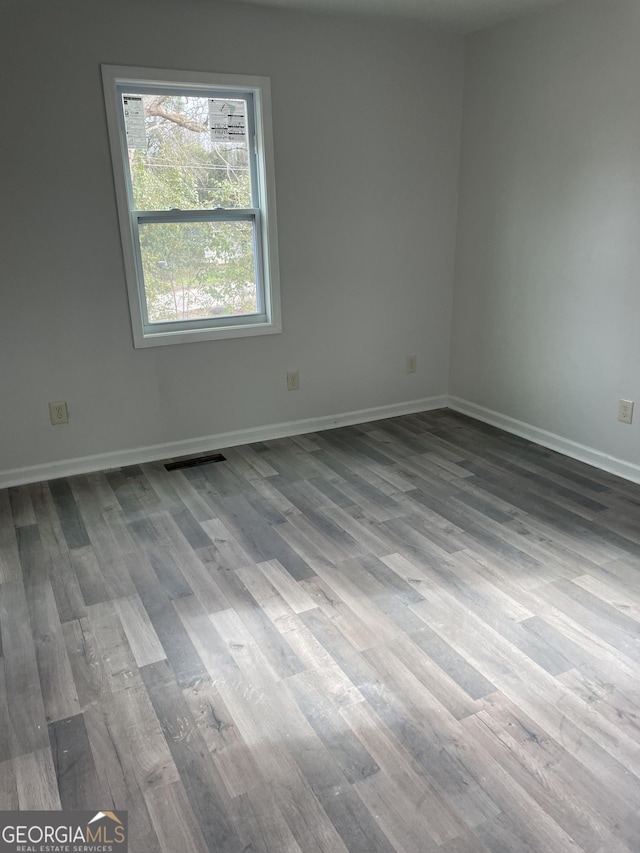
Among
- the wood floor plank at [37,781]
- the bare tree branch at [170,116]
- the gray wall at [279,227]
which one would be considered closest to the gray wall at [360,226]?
the gray wall at [279,227]

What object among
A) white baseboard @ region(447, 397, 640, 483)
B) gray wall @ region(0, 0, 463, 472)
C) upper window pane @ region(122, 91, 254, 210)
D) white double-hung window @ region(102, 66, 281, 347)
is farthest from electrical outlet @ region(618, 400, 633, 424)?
upper window pane @ region(122, 91, 254, 210)

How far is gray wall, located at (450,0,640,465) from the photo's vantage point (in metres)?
3.16

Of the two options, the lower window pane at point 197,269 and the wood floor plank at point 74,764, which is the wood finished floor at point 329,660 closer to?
the wood floor plank at point 74,764

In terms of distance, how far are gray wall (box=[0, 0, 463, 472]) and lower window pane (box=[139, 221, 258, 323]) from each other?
0.62ft

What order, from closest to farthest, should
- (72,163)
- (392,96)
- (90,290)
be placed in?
(72,163) < (90,290) < (392,96)

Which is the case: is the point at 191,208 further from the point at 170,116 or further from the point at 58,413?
the point at 58,413

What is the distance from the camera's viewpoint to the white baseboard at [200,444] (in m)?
3.48

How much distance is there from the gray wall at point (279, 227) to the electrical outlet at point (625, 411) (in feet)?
4.84

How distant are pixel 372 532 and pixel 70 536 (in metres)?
1.39

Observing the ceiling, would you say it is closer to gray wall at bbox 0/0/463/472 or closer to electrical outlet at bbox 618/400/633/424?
gray wall at bbox 0/0/463/472

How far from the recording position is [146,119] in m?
3.33

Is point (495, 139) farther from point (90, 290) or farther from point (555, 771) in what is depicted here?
point (555, 771)

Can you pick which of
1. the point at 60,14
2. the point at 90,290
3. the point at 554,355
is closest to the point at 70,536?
the point at 90,290

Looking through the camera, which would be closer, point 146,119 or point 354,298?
point 146,119
